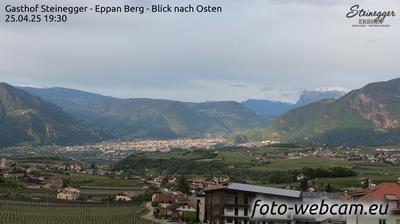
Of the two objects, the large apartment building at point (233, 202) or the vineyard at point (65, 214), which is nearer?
the large apartment building at point (233, 202)

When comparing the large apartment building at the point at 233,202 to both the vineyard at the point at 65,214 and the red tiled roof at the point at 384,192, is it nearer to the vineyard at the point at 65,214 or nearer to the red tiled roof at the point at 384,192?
the red tiled roof at the point at 384,192

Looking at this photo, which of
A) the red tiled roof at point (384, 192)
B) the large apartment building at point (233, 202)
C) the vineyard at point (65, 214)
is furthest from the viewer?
the vineyard at point (65, 214)

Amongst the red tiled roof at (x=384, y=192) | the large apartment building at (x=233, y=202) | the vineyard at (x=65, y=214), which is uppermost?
the red tiled roof at (x=384, y=192)

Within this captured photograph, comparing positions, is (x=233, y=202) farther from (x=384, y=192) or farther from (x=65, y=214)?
(x=65, y=214)

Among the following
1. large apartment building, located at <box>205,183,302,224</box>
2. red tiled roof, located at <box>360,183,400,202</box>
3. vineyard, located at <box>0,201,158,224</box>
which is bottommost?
vineyard, located at <box>0,201,158,224</box>

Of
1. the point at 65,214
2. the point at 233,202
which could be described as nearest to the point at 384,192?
the point at 233,202

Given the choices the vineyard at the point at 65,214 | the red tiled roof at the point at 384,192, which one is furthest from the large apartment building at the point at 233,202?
the vineyard at the point at 65,214

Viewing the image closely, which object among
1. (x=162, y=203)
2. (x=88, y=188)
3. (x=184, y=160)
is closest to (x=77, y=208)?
(x=162, y=203)

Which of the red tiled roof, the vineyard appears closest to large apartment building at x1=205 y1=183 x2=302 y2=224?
the red tiled roof

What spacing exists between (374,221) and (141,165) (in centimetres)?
15247

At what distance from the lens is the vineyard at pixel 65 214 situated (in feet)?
225

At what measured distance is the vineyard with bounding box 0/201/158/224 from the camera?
68.6 meters

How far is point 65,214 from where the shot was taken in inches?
3056

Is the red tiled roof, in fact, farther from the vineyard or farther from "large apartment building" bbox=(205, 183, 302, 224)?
the vineyard
